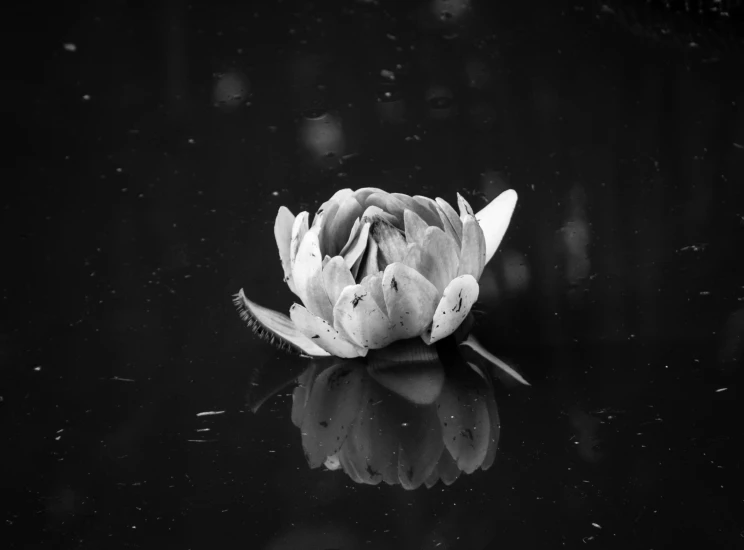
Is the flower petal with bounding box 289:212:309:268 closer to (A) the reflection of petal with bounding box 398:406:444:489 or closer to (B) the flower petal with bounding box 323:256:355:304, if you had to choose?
(B) the flower petal with bounding box 323:256:355:304

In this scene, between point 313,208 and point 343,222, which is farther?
point 313,208

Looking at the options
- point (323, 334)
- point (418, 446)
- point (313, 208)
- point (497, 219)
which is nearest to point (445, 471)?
point (418, 446)

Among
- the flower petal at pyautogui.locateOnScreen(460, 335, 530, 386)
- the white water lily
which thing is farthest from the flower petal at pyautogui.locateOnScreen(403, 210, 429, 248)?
the flower petal at pyautogui.locateOnScreen(460, 335, 530, 386)

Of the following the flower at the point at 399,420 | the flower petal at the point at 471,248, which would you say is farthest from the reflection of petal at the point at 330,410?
the flower petal at the point at 471,248

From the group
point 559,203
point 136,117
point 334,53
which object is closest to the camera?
point 559,203

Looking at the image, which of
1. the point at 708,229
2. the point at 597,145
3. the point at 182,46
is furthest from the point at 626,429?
the point at 182,46

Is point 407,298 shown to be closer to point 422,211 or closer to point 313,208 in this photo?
point 422,211

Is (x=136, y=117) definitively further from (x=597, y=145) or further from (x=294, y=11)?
(x=597, y=145)

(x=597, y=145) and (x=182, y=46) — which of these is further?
(x=182, y=46)
